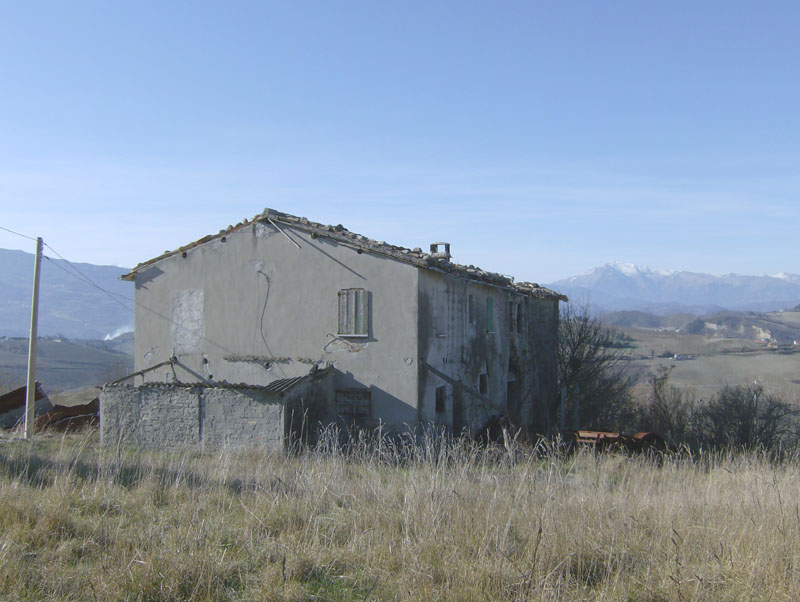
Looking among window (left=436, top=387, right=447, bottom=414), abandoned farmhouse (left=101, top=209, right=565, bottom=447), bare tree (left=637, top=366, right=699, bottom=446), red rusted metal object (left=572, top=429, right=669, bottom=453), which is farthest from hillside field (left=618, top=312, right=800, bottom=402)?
abandoned farmhouse (left=101, top=209, right=565, bottom=447)

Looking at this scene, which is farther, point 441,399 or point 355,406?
point 441,399

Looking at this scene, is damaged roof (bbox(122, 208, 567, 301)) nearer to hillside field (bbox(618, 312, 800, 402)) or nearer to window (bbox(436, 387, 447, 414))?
window (bbox(436, 387, 447, 414))

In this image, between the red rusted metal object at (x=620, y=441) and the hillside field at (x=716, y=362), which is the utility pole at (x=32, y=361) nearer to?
the red rusted metal object at (x=620, y=441)

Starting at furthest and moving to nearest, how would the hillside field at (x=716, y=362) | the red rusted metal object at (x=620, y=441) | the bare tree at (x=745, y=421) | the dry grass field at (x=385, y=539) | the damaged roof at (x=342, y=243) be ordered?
1. the hillside field at (x=716, y=362)
2. the bare tree at (x=745, y=421)
3. the red rusted metal object at (x=620, y=441)
4. the damaged roof at (x=342, y=243)
5. the dry grass field at (x=385, y=539)

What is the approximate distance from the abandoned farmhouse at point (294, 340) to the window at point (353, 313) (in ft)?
0.10

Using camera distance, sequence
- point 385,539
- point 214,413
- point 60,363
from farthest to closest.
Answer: point 60,363
point 214,413
point 385,539

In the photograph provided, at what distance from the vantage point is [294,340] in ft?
57.8

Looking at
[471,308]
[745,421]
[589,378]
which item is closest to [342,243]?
[471,308]

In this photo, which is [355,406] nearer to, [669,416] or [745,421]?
[745,421]

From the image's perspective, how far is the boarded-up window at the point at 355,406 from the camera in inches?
661

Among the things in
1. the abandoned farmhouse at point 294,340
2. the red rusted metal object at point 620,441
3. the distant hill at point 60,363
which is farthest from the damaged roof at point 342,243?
the distant hill at point 60,363

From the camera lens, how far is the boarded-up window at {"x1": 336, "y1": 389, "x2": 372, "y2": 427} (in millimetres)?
16797

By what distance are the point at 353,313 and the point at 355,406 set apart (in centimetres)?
233

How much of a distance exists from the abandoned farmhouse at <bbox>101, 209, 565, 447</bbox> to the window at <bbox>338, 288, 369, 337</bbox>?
30mm
